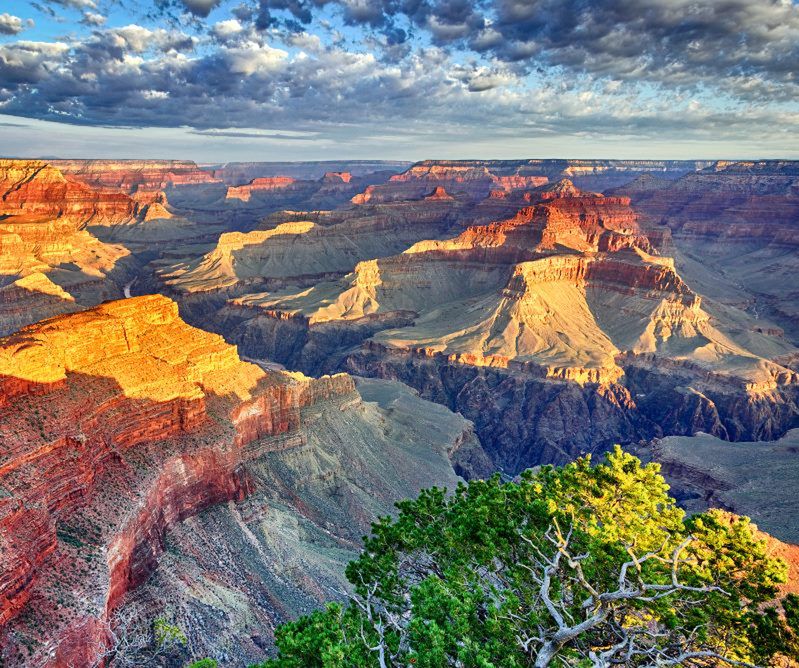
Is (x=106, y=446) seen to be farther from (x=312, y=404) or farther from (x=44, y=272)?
(x=44, y=272)

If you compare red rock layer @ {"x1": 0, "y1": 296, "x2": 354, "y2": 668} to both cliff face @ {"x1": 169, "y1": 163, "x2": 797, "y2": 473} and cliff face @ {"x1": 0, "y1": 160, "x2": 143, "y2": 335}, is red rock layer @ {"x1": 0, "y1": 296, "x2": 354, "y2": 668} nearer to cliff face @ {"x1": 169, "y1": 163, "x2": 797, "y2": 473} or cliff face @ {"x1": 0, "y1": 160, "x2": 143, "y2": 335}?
cliff face @ {"x1": 169, "y1": 163, "x2": 797, "y2": 473}

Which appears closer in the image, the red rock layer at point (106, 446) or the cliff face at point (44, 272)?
the red rock layer at point (106, 446)

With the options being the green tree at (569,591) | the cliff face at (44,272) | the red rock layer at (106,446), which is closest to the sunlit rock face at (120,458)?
the red rock layer at (106,446)

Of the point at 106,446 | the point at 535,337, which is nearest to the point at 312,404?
the point at 106,446

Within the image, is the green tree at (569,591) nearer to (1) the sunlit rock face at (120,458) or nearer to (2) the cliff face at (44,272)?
(1) the sunlit rock face at (120,458)

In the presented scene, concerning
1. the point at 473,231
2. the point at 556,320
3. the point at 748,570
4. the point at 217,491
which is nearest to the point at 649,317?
the point at 556,320
